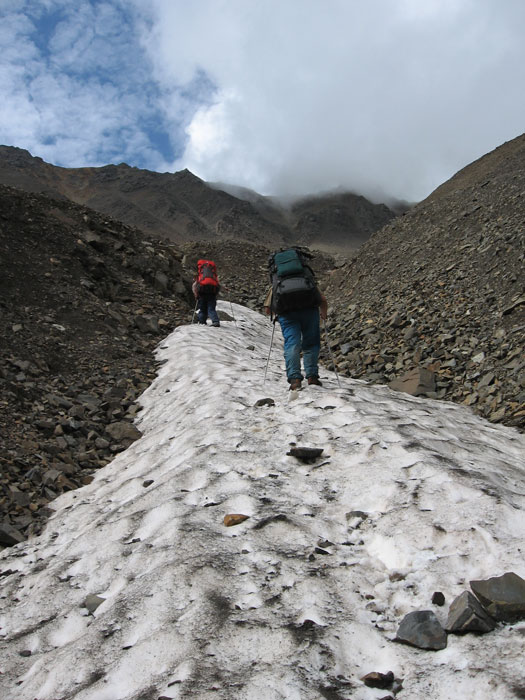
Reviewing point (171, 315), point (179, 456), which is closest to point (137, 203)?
point (171, 315)

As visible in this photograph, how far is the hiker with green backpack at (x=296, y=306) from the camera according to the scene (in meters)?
7.30

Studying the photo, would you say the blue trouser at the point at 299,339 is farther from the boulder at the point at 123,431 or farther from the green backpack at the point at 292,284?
the boulder at the point at 123,431

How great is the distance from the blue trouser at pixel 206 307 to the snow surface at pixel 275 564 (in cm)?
857

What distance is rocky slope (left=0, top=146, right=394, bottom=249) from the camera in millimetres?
143375

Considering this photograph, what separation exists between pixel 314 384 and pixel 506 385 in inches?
130

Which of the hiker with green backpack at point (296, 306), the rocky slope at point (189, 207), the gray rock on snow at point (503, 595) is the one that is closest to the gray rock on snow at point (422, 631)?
the gray rock on snow at point (503, 595)

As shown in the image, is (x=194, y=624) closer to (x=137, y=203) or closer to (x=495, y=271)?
(x=495, y=271)

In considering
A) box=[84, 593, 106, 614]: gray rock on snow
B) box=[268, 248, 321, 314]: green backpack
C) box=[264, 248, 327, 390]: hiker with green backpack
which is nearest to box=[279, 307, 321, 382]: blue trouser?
box=[264, 248, 327, 390]: hiker with green backpack

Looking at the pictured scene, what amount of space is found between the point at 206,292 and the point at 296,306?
770 cm

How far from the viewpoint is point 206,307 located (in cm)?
1485

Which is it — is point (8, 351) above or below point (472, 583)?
above

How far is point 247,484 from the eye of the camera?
4.83 m

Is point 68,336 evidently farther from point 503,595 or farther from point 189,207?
point 189,207

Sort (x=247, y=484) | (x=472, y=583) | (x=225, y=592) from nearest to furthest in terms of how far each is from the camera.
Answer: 1. (x=472, y=583)
2. (x=225, y=592)
3. (x=247, y=484)
